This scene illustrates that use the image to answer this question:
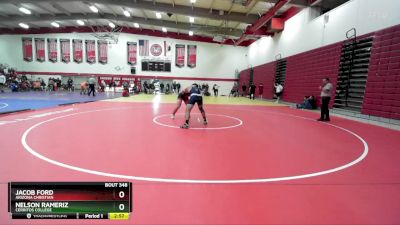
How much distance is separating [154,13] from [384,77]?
61.2 ft

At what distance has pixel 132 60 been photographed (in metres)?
28.7

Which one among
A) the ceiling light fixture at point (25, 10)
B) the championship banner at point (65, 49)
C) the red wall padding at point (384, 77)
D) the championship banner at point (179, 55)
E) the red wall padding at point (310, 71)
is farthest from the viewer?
the championship banner at point (179, 55)

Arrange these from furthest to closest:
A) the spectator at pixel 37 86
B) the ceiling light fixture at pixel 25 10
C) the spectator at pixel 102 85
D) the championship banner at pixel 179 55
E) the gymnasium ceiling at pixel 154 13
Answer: the championship banner at pixel 179 55 → the spectator at pixel 102 85 → the spectator at pixel 37 86 → the ceiling light fixture at pixel 25 10 → the gymnasium ceiling at pixel 154 13

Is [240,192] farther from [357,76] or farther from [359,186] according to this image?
[357,76]

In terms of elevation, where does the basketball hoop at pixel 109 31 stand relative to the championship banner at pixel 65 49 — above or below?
above

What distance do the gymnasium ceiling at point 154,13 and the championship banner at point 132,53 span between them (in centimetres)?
210

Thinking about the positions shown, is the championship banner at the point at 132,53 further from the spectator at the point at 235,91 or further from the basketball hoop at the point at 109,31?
the spectator at the point at 235,91

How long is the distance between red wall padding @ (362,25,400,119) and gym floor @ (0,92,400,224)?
301 cm

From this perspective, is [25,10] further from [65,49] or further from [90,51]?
[90,51]

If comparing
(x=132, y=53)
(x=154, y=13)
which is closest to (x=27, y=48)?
(x=132, y=53)

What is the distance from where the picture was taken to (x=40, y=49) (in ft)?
91.8

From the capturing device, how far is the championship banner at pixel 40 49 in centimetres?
2792

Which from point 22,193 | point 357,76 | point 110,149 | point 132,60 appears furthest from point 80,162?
point 132,60
